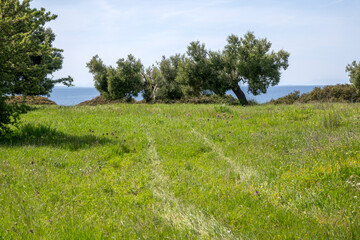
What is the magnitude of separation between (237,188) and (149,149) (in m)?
4.39

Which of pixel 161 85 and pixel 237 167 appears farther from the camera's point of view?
pixel 161 85

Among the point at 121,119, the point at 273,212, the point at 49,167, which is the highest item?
the point at 121,119

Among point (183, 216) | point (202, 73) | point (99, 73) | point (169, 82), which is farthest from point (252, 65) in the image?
point (183, 216)

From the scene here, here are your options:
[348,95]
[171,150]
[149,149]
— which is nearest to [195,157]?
[171,150]

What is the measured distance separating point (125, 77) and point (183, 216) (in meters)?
33.8

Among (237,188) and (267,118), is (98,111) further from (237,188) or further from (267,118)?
(237,188)

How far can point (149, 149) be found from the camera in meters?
9.90

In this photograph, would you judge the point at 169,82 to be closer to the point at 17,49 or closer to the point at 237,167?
the point at 17,49

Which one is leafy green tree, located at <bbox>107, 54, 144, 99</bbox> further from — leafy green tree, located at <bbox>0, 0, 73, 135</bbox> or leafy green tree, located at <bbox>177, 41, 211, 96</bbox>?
leafy green tree, located at <bbox>0, 0, 73, 135</bbox>

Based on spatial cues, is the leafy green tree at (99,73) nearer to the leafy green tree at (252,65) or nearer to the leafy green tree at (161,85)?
the leafy green tree at (161,85)

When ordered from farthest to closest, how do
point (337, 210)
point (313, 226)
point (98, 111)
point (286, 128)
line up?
point (98, 111) < point (286, 128) < point (337, 210) < point (313, 226)

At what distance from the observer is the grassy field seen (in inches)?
181

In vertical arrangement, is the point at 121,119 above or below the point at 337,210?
above

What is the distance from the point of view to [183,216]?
503 centimetres
